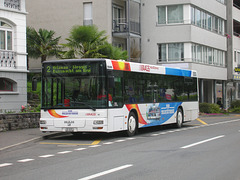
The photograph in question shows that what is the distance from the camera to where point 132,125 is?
16688 millimetres

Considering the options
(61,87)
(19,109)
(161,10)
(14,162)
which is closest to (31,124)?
(19,109)

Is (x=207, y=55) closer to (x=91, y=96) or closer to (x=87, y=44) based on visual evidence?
(x=87, y=44)

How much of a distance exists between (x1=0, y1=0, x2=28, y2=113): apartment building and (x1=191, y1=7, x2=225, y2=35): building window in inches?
747

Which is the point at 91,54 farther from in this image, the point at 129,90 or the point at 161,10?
the point at 161,10

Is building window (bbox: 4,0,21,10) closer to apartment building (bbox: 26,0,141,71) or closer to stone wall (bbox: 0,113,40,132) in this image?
stone wall (bbox: 0,113,40,132)

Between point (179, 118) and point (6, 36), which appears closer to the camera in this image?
point (179, 118)

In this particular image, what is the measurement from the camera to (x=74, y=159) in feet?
34.7

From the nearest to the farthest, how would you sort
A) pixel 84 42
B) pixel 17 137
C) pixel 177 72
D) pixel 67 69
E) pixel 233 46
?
pixel 67 69 → pixel 17 137 → pixel 177 72 → pixel 84 42 → pixel 233 46

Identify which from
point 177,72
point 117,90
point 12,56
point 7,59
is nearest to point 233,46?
point 177,72

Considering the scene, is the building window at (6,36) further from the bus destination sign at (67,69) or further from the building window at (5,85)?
the bus destination sign at (67,69)

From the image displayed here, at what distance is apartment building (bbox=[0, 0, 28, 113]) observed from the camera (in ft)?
73.8

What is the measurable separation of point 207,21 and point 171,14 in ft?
18.3

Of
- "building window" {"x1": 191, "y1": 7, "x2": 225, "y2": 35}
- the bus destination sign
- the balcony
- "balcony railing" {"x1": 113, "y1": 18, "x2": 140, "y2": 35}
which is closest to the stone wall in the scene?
the bus destination sign

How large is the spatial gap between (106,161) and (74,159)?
3.00ft
